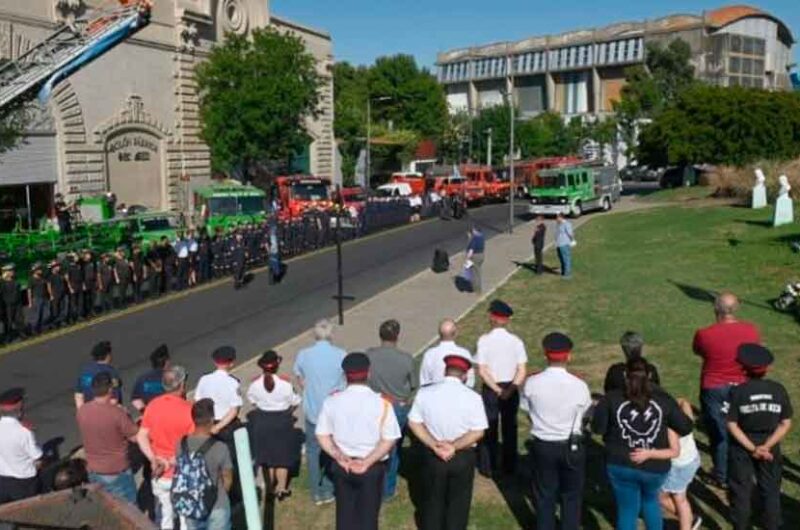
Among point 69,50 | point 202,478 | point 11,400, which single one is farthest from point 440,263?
point 202,478

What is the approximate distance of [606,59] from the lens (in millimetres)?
104312

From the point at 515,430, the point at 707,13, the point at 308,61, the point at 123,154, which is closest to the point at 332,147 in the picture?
the point at 308,61

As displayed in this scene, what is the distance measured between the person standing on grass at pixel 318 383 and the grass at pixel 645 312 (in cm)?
23

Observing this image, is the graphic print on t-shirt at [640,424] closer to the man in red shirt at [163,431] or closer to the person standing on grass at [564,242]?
the man in red shirt at [163,431]

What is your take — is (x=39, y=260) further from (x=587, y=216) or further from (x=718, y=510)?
(x=587, y=216)

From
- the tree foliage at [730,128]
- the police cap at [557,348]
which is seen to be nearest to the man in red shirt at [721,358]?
the police cap at [557,348]

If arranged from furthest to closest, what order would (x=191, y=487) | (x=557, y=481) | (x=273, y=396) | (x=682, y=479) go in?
1. (x=273, y=396)
2. (x=557, y=481)
3. (x=682, y=479)
4. (x=191, y=487)

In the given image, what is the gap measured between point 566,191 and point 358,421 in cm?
3458

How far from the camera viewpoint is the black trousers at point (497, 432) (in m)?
8.59

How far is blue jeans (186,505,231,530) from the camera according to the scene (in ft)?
19.9

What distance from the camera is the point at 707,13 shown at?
98.4 metres

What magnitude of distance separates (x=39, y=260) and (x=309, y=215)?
1110cm

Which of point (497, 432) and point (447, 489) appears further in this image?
point (497, 432)

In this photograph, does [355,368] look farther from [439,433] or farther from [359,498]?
[359,498]
